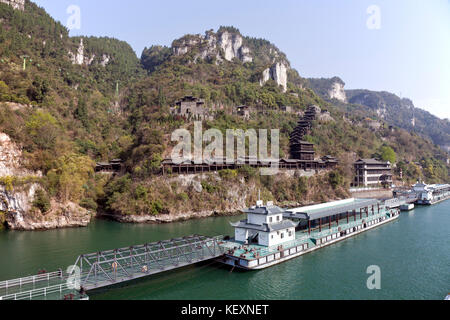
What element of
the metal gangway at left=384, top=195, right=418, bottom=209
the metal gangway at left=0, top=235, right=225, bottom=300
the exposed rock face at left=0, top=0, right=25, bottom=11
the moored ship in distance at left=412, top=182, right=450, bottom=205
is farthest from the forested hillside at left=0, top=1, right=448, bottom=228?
the metal gangway at left=0, top=235, right=225, bottom=300

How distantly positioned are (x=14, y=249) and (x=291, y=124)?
79991mm

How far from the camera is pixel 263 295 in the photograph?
22438 millimetres

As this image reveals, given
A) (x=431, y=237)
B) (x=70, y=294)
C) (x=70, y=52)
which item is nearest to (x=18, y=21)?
(x=70, y=52)

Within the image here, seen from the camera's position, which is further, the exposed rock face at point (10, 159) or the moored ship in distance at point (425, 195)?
the moored ship in distance at point (425, 195)

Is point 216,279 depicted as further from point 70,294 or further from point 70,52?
point 70,52

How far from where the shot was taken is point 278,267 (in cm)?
2811

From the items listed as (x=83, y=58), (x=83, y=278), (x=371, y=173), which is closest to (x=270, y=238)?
(x=83, y=278)

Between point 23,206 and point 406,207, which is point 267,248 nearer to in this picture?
point 23,206

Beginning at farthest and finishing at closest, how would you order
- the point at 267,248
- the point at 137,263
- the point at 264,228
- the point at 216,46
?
the point at 216,46
the point at 264,228
the point at 267,248
the point at 137,263

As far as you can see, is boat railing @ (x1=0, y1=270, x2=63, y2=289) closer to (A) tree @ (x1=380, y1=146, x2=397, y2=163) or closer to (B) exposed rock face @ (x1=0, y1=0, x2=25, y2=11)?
(A) tree @ (x1=380, y1=146, x2=397, y2=163)

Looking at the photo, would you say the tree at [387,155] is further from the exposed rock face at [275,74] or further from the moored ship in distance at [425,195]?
the exposed rock face at [275,74]

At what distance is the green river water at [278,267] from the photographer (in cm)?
2280

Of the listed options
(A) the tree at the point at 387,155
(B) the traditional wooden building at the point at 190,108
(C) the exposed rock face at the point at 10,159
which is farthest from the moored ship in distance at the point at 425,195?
(C) the exposed rock face at the point at 10,159

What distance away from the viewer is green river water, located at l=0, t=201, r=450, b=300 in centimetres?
2280
